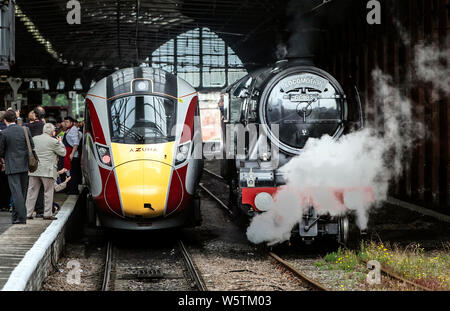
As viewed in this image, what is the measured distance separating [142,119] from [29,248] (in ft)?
9.39

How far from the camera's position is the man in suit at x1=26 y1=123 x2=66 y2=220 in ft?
33.7

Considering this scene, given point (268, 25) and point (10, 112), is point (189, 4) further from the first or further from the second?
point (10, 112)

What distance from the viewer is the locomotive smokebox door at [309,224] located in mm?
9742

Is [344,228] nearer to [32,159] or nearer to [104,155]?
[104,155]

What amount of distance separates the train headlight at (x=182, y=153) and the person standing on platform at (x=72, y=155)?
3.79 meters

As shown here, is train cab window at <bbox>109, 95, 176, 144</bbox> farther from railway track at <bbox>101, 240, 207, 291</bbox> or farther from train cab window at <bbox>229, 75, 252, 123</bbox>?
train cab window at <bbox>229, 75, 252, 123</bbox>

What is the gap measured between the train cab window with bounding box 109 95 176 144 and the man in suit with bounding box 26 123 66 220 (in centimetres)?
109

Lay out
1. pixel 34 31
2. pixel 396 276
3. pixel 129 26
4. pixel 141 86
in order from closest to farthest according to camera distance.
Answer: pixel 396 276, pixel 141 86, pixel 34 31, pixel 129 26

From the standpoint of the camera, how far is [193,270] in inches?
340

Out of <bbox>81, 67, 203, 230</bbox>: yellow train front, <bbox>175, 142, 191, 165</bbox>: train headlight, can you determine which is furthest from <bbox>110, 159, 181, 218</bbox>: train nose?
<bbox>175, 142, 191, 165</bbox>: train headlight

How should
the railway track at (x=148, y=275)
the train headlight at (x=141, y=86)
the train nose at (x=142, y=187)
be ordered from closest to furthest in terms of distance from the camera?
the railway track at (x=148, y=275)
the train nose at (x=142, y=187)
the train headlight at (x=141, y=86)

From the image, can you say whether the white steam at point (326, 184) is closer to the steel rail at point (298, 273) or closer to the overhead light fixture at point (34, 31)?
the steel rail at point (298, 273)
